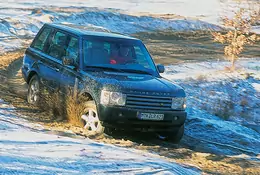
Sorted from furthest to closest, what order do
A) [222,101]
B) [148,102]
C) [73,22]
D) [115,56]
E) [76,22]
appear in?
1. [76,22]
2. [73,22]
3. [222,101]
4. [115,56]
5. [148,102]

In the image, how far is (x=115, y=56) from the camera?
27.4 feet

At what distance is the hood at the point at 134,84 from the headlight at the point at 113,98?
0.22 feet

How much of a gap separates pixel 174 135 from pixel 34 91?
9.82ft

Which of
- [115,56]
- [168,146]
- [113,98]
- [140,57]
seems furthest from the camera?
[140,57]

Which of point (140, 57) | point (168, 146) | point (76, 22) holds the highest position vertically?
point (140, 57)

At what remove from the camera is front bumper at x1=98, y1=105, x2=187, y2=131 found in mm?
7277

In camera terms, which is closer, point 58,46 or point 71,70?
point 71,70

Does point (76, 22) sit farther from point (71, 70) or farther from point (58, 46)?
point (71, 70)

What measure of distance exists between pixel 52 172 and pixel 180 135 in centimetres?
347

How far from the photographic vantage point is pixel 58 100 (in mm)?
8438

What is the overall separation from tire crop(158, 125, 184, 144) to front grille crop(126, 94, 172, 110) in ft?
1.87

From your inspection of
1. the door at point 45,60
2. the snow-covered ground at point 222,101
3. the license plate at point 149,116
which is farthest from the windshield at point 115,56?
the snow-covered ground at point 222,101

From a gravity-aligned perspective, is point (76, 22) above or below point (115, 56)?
below

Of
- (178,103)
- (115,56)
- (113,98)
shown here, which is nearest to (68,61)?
(115,56)
